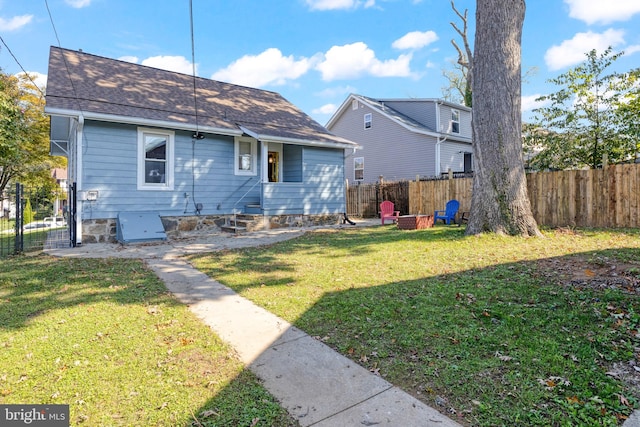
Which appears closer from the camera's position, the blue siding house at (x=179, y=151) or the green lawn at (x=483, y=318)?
the green lawn at (x=483, y=318)

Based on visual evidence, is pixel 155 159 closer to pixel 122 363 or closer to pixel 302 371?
pixel 122 363

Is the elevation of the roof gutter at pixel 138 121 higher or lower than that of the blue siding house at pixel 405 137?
lower

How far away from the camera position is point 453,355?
283cm

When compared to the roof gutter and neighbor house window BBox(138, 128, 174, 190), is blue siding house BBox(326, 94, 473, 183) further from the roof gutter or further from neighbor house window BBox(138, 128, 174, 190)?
neighbor house window BBox(138, 128, 174, 190)

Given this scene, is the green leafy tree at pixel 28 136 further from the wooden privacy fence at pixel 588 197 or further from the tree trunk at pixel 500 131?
the wooden privacy fence at pixel 588 197

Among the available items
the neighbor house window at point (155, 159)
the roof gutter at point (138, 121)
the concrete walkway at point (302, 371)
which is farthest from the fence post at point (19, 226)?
the concrete walkway at point (302, 371)

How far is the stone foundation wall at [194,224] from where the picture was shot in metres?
9.09

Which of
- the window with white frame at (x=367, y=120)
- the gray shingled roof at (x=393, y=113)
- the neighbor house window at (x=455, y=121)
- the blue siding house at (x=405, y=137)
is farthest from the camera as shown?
the window with white frame at (x=367, y=120)

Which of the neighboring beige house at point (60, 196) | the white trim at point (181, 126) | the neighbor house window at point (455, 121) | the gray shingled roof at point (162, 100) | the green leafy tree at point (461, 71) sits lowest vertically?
the neighboring beige house at point (60, 196)

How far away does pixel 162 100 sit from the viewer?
11039mm

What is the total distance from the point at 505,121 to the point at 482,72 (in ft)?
4.32

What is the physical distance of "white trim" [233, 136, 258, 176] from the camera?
1156 centimetres

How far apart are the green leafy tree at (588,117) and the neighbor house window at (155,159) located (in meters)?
12.1

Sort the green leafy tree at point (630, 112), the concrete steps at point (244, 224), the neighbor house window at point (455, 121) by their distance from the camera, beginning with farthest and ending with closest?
the neighbor house window at point (455, 121) → the concrete steps at point (244, 224) → the green leafy tree at point (630, 112)
